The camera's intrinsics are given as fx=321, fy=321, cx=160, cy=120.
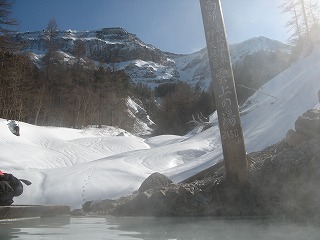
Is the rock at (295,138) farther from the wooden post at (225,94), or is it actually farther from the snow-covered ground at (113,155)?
the snow-covered ground at (113,155)

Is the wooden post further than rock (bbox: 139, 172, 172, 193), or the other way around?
rock (bbox: 139, 172, 172, 193)

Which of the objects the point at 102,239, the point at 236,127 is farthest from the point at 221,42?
the point at 102,239

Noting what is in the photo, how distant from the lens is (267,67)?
45.6 m

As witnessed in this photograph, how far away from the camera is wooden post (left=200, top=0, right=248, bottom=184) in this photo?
18.3 feet

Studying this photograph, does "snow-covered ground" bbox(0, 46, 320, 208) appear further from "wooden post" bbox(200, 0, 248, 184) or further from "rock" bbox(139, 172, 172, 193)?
"wooden post" bbox(200, 0, 248, 184)

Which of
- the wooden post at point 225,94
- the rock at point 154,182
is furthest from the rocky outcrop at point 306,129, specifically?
the rock at point 154,182

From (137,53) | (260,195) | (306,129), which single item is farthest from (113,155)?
(137,53)

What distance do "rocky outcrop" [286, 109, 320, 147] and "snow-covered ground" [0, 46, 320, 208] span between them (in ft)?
10.5

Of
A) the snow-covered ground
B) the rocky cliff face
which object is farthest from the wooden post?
the rocky cliff face

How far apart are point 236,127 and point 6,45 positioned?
2263 centimetres

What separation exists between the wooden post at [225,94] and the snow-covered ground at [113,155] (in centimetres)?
353

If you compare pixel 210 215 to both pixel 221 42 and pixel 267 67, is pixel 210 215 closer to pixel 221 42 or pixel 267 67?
pixel 221 42

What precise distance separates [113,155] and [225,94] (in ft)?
35.1

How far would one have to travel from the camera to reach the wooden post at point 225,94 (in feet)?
18.3
